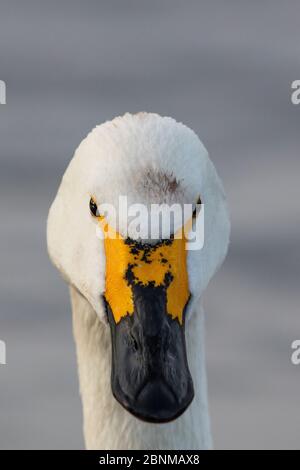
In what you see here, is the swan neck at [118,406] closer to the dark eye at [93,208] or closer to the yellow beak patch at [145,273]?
the dark eye at [93,208]

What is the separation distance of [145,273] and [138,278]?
1.4 inches

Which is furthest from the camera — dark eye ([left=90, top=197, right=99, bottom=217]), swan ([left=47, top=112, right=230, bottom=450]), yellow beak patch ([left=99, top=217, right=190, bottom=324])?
dark eye ([left=90, top=197, right=99, bottom=217])

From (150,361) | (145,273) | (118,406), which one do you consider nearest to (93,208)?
(145,273)

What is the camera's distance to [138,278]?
558 centimetres

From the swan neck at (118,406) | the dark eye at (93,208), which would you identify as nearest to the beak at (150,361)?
the dark eye at (93,208)

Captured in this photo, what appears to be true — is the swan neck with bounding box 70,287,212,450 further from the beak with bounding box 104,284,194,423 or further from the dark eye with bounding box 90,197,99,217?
the beak with bounding box 104,284,194,423

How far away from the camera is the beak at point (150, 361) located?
5242mm

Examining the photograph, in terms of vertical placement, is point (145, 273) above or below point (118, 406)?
above

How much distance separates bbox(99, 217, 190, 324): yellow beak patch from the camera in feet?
18.3

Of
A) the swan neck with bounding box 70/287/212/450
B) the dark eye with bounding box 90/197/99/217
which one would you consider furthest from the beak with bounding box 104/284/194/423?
the swan neck with bounding box 70/287/212/450

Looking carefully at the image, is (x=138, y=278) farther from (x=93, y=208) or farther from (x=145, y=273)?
(x=93, y=208)

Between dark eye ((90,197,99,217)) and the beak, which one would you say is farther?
dark eye ((90,197,99,217))

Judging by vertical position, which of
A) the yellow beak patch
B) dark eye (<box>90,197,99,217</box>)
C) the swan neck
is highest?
dark eye (<box>90,197,99,217</box>)
